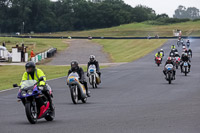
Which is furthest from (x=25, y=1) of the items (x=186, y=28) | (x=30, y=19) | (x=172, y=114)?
(x=172, y=114)

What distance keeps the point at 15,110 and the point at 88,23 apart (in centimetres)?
15098

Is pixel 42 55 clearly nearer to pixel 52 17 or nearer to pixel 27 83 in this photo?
pixel 27 83

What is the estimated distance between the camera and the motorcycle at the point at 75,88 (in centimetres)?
1589

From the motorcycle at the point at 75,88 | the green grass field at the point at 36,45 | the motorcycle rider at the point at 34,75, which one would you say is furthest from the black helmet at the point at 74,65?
the green grass field at the point at 36,45

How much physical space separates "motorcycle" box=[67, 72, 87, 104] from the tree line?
458ft

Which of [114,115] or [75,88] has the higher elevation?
[75,88]

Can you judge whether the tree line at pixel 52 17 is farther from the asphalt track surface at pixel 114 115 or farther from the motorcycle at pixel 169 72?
the asphalt track surface at pixel 114 115

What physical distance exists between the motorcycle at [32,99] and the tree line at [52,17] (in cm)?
14422

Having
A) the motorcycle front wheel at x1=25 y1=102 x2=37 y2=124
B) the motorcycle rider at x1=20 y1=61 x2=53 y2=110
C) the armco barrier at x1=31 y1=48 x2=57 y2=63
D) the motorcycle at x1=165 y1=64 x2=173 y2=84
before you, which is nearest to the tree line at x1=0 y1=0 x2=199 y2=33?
the armco barrier at x1=31 y1=48 x2=57 y2=63

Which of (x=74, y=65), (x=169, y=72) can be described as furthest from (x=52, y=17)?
(x=74, y=65)

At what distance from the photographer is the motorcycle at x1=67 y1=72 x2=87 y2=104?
52.1 feet

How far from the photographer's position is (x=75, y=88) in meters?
16.0

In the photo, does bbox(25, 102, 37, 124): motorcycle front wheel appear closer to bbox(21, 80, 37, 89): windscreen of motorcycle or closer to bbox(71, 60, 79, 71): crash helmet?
bbox(21, 80, 37, 89): windscreen of motorcycle

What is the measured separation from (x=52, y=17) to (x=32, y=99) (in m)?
157
